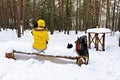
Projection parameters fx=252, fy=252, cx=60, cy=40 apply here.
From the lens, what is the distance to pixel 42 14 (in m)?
47.6

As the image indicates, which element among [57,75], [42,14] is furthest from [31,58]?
[42,14]

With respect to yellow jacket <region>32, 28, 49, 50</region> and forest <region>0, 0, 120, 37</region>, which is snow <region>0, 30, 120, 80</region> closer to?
yellow jacket <region>32, 28, 49, 50</region>

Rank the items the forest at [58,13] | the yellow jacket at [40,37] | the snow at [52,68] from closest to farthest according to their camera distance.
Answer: the snow at [52,68] → the yellow jacket at [40,37] → the forest at [58,13]

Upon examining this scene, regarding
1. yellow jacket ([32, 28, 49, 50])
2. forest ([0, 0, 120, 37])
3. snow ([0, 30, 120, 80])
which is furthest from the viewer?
forest ([0, 0, 120, 37])

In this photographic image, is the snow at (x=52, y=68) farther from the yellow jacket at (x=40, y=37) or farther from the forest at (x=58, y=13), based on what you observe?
the forest at (x=58, y=13)

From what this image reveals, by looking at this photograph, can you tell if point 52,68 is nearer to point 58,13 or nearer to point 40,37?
point 40,37

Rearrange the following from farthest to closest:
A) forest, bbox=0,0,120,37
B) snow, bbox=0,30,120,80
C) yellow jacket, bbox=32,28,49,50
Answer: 1. forest, bbox=0,0,120,37
2. yellow jacket, bbox=32,28,49,50
3. snow, bbox=0,30,120,80

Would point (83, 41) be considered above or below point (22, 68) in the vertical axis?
above

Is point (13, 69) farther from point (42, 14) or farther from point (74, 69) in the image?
point (42, 14)

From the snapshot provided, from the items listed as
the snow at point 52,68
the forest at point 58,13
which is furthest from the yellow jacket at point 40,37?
the forest at point 58,13

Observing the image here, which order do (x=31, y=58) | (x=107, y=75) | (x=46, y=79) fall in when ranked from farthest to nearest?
(x=31, y=58) → (x=107, y=75) → (x=46, y=79)

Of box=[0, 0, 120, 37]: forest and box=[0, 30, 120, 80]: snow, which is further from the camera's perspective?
box=[0, 0, 120, 37]: forest

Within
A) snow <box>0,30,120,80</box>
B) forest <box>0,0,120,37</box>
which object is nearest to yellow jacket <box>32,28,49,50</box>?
snow <box>0,30,120,80</box>

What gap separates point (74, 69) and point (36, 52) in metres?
2.28
